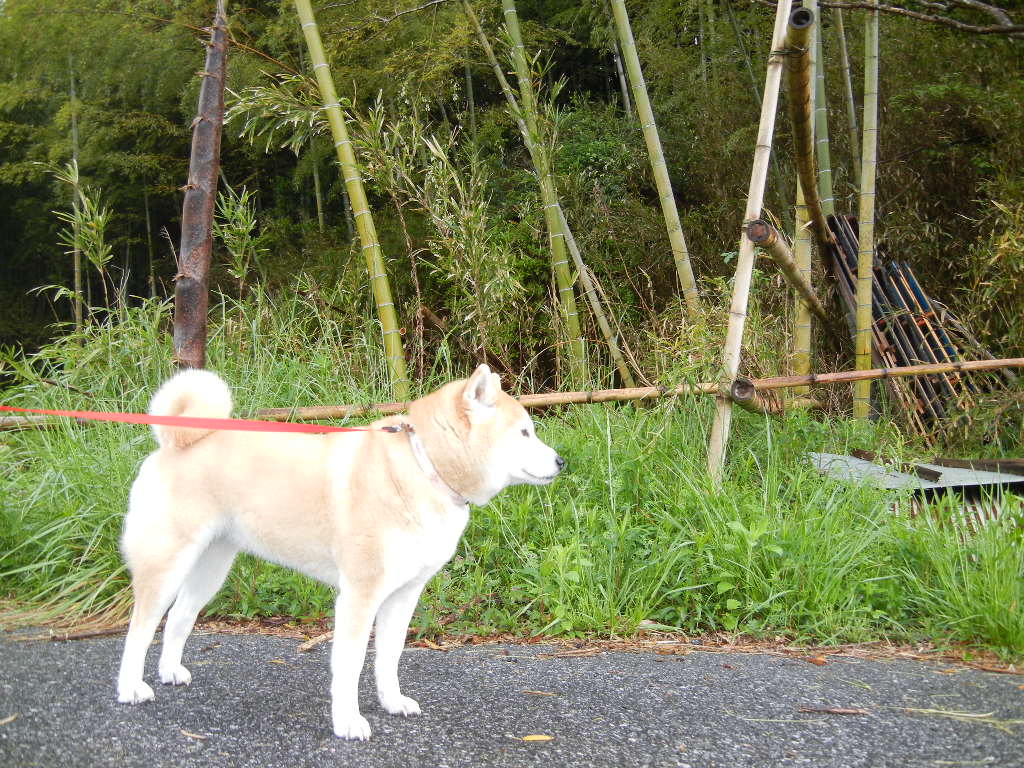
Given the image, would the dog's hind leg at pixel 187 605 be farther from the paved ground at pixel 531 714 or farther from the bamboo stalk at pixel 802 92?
the bamboo stalk at pixel 802 92

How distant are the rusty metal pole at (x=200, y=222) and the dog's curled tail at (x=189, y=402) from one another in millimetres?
1790

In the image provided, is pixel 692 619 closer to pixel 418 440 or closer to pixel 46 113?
pixel 418 440

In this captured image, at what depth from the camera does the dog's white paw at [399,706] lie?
2225mm

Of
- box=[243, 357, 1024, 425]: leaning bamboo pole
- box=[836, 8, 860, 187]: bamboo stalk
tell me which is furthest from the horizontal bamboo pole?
box=[836, 8, 860, 187]: bamboo stalk

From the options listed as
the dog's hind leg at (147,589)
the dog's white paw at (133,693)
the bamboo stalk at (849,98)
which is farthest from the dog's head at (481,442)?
the bamboo stalk at (849,98)

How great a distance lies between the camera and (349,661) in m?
2.04

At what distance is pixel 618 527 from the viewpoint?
3463 mm

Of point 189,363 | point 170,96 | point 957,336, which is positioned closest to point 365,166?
point 189,363

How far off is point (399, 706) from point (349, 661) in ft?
0.94

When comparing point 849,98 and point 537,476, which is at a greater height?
point 849,98

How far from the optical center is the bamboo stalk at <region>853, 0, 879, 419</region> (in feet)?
16.2

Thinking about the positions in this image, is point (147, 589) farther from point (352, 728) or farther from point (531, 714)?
point (531, 714)

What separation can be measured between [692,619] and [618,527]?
52 centimetres

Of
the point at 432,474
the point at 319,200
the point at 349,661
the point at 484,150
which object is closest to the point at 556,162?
the point at 484,150
